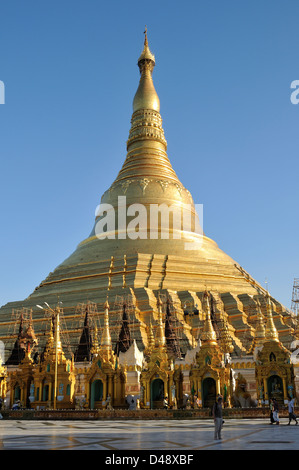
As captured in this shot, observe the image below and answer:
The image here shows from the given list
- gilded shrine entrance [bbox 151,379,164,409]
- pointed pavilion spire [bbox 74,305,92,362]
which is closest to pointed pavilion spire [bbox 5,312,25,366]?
pointed pavilion spire [bbox 74,305,92,362]

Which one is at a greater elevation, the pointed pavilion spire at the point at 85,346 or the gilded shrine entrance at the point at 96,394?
the pointed pavilion spire at the point at 85,346

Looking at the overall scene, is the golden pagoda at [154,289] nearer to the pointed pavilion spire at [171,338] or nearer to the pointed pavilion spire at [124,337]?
the pointed pavilion spire at [171,338]

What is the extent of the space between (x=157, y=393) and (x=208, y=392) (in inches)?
115

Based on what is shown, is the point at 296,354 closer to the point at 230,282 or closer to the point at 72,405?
the point at 72,405

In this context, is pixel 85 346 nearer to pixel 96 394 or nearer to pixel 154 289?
pixel 96 394

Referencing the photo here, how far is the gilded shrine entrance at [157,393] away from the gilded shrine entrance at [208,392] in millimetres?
2509

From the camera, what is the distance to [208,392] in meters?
24.0

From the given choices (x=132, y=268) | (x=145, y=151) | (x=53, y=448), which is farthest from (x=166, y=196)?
(x=53, y=448)

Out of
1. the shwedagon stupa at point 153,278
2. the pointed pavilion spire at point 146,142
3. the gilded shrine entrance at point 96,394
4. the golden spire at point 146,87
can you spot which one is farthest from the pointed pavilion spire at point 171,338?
the golden spire at point 146,87

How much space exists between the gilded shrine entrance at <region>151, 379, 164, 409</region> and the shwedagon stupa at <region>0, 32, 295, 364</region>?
25.9 feet

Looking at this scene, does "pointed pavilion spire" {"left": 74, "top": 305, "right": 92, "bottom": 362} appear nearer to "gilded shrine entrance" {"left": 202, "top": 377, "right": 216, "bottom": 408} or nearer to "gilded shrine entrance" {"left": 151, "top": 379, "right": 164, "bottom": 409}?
"gilded shrine entrance" {"left": 151, "top": 379, "right": 164, "bottom": 409}

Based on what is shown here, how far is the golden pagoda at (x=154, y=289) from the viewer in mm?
25359

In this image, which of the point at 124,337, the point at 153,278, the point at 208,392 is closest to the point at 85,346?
the point at 124,337

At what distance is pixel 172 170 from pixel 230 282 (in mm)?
18284
